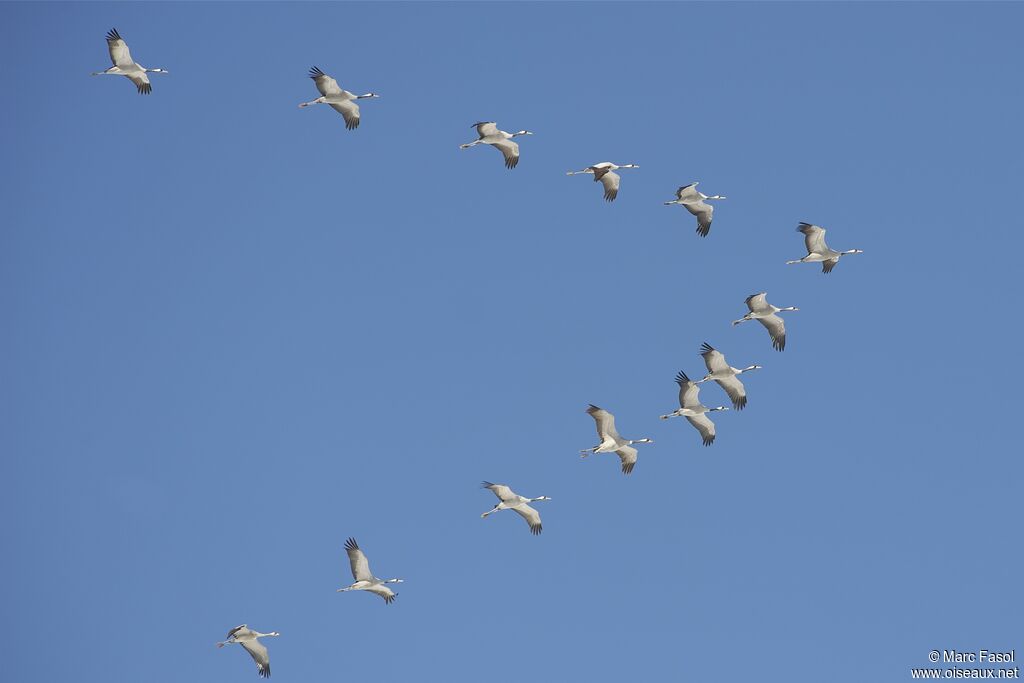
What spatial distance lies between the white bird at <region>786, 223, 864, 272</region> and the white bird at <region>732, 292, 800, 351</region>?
4.77 ft

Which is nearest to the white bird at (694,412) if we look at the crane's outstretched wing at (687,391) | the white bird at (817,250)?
the crane's outstretched wing at (687,391)

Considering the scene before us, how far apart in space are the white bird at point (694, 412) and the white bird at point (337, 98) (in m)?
13.2

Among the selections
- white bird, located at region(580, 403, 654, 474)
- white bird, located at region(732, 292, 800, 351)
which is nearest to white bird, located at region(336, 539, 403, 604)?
white bird, located at region(580, 403, 654, 474)

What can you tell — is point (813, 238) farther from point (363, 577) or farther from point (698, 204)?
point (363, 577)

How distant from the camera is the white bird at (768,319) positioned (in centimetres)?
4447

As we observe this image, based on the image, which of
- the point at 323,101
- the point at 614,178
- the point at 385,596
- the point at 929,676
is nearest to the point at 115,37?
the point at 323,101

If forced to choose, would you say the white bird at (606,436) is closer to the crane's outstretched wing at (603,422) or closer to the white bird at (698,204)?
the crane's outstretched wing at (603,422)

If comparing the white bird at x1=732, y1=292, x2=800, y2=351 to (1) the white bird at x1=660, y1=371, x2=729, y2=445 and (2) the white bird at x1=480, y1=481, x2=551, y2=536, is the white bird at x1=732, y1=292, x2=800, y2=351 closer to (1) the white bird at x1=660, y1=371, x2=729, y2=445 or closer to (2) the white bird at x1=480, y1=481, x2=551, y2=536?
(1) the white bird at x1=660, y1=371, x2=729, y2=445

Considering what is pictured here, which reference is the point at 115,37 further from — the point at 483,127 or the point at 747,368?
the point at 747,368

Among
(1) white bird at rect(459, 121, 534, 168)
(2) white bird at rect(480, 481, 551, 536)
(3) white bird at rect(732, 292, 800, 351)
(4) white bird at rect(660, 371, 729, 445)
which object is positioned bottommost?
(2) white bird at rect(480, 481, 551, 536)

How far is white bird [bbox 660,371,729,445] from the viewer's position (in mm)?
44006

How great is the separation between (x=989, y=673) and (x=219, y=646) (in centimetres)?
2089

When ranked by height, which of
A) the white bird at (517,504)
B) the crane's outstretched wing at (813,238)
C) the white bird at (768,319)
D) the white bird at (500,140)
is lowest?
the white bird at (517,504)

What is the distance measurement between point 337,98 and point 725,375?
14693 mm
